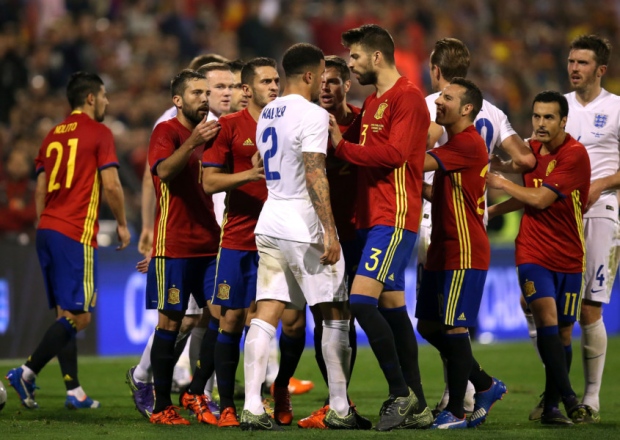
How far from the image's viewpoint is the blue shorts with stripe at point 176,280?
7.16m

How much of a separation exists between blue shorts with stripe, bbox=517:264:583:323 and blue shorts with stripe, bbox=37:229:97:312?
3388 mm

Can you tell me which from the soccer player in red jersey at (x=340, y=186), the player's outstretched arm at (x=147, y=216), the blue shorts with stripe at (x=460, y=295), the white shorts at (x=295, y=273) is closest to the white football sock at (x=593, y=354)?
the blue shorts with stripe at (x=460, y=295)

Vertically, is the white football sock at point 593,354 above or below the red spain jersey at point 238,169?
below

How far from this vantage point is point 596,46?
8094mm

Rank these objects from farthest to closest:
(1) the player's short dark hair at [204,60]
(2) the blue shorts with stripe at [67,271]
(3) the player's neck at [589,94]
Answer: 1. (1) the player's short dark hair at [204,60]
2. (2) the blue shorts with stripe at [67,271]
3. (3) the player's neck at [589,94]

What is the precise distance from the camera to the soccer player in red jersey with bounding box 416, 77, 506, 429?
6.79 metres

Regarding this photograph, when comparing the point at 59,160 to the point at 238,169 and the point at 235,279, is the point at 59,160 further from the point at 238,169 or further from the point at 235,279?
the point at 235,279

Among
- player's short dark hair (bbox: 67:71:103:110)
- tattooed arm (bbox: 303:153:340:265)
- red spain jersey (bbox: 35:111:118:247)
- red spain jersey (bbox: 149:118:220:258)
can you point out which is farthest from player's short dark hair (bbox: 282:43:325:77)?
player's short dark hair (bbox: 67:71:103:110)

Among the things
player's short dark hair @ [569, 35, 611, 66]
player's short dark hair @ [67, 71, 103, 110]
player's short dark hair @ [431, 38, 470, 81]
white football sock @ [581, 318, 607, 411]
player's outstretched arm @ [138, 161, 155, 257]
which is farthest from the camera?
player's outstretched arm @ [138, 161, 155, 257]

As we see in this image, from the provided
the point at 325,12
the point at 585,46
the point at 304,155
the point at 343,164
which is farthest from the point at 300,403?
the point at 325,12

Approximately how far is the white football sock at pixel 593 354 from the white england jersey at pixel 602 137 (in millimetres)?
867

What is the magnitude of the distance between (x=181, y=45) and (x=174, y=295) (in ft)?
33.9

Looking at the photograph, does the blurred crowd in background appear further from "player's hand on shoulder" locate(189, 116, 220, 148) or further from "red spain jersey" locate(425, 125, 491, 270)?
"red spain jersey" locate(425, 125, 491, 270)

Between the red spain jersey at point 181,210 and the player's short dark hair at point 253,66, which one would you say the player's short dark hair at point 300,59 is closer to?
the player's short dark hair at point 253,66
